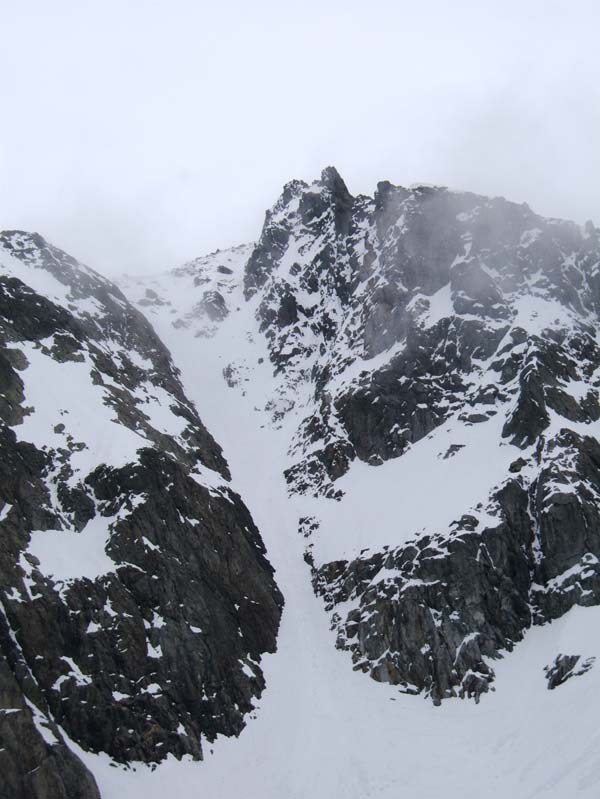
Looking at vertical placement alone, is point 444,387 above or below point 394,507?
above

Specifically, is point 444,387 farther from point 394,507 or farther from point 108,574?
point 108,574

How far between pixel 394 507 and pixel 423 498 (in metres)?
→ 2.77

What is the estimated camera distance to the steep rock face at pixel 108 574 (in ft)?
110

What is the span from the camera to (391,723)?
38.0m

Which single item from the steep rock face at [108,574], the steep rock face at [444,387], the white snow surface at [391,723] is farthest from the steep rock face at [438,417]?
the steep rock face at [108,574]

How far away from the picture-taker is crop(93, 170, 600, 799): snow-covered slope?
34719mm

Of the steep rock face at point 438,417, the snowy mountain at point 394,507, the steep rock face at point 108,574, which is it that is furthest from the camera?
the steep rock face at point 438,417

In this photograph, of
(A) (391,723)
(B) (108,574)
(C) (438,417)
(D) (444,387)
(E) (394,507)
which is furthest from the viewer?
(D) (444,387)

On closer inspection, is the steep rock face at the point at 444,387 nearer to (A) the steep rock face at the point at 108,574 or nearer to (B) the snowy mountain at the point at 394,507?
(B) the snowy mountain at the point at 394,507

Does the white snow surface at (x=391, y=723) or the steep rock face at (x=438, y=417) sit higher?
the steep rock face at (x=438, y=417)

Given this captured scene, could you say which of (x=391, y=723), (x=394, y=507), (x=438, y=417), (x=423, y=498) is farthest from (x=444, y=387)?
(x=391, y=723)

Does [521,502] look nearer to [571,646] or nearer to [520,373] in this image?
[571,646]

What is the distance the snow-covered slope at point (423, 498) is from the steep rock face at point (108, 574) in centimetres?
253

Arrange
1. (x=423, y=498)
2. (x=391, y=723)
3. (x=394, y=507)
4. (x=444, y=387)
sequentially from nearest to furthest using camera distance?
1. (x=391, y=723)
2. (x=423, y=498)
3. (x=394, y=507)
4. (x=444, y=387)
